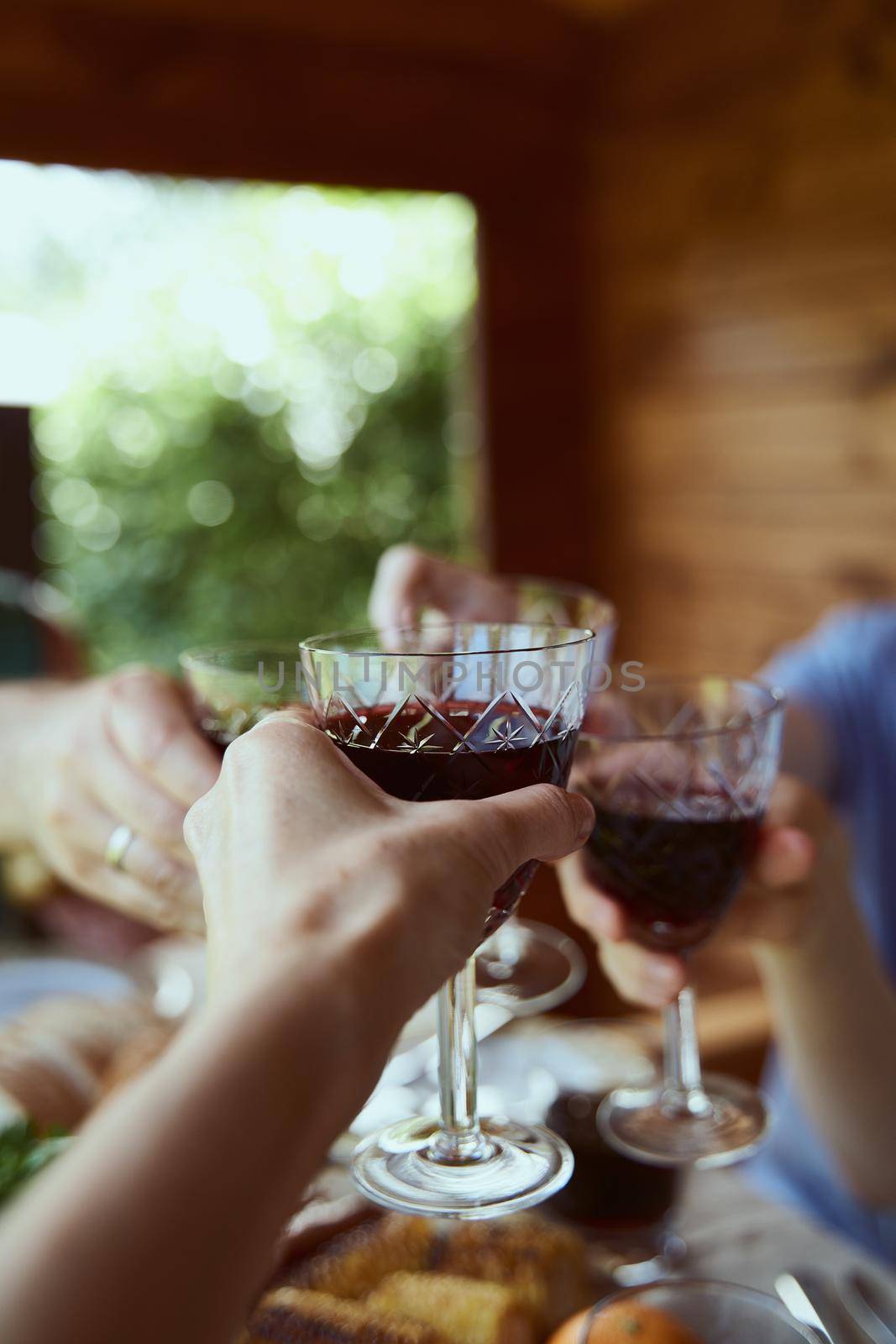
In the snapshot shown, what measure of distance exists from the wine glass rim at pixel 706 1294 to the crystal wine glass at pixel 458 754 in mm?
104

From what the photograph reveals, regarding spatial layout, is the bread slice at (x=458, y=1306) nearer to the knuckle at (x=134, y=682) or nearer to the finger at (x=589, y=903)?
the finger at (x=589, y=903)

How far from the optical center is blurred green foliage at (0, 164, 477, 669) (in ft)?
16.1

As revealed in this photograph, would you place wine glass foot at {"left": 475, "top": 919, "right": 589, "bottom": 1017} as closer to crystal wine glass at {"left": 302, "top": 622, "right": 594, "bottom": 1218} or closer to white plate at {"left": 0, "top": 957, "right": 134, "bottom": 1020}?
crystal wine glass at {"left": 302, "top": 622, "right": 594, "bottom": 1218}

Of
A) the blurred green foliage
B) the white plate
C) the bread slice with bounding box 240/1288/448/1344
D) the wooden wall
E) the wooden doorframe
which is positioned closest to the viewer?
the bread slice with bounding box 240/1288/448/1344

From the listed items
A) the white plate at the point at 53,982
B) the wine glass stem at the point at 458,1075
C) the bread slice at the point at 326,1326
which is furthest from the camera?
the white plate at the point at 53,982

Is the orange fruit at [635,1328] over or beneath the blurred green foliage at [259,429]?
beneath

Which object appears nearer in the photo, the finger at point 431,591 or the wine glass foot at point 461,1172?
the wine glass foot at point 461,1172

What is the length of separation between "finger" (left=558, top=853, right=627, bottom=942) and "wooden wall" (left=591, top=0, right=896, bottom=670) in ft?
6.92

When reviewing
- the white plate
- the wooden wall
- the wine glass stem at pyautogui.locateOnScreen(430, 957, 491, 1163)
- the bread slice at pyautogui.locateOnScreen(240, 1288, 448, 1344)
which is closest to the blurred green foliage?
the wooden wall

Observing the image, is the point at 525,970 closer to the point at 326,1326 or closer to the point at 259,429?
the point at 326,1326

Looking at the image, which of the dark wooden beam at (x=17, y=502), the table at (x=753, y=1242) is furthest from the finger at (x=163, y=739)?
the dark wooden beam at (x=17, y=502)

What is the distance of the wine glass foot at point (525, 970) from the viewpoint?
86 cm

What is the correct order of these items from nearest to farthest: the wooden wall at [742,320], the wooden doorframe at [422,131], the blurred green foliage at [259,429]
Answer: the wooden wall at [742,320], the wooden doorframe at [422,131], the blurred green foliage at [259,429]

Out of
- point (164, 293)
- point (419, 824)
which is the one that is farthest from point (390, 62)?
point (419, 824)
